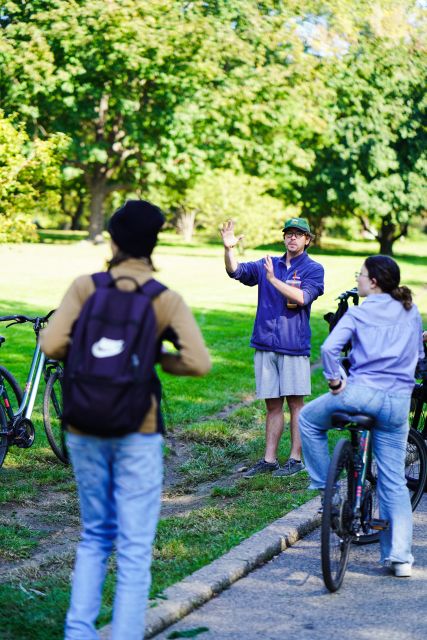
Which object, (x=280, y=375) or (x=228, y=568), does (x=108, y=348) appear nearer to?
(x=228, y=568)

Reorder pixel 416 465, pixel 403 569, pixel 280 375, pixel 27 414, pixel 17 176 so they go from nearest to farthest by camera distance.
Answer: pixel 403 569 → pixel 416 465 → pixel 27 414 → pixel 280 375 → pixel 17 176

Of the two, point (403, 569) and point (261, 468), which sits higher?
point (403, 569)

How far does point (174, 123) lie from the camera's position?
120 ft

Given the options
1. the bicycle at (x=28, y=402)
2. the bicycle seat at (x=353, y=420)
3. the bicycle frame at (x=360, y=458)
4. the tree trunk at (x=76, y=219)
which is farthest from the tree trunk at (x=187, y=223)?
the bicycle seat at (x=353, y=420)

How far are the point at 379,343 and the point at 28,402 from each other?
10.0ft

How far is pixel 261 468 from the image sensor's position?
7.51 metres

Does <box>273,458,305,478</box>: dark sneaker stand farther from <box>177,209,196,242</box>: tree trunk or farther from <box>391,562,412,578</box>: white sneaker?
<box>177,209,196,242</box>: tree trunk

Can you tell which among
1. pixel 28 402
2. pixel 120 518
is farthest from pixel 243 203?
pixel 120 518

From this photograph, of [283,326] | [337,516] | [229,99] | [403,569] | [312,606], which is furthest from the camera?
[229,99]

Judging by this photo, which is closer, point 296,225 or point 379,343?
point 379,343

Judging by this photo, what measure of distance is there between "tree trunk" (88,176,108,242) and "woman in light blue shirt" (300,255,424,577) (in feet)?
123

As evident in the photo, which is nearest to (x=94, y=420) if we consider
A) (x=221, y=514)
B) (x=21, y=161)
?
(x=221, y=514)

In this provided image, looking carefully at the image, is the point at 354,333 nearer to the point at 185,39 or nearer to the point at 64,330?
the point at 64,330

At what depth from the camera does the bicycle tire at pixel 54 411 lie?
24.5 ft
